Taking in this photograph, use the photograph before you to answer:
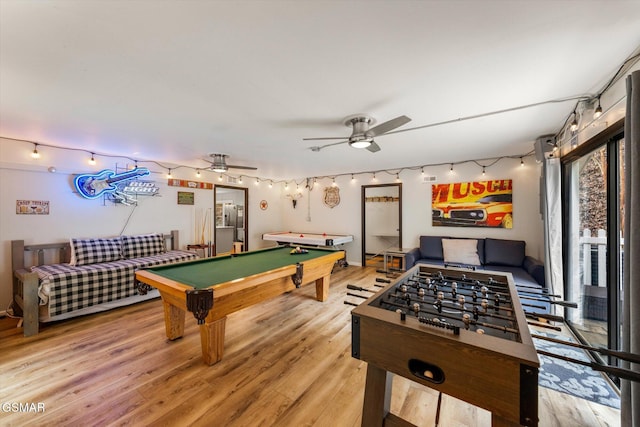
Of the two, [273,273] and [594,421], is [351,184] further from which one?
[594,421]

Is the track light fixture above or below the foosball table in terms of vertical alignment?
above

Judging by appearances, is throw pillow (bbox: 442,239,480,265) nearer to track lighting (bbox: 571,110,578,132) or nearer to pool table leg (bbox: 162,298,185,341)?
track lighting (bbox: 571,110,578,132)

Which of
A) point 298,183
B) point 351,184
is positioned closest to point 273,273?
point 351,184

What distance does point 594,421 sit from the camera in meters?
1.62

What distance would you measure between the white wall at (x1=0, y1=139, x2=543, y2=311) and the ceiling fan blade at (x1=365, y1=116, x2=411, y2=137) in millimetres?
3304

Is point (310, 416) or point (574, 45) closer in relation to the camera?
point (574, 45)

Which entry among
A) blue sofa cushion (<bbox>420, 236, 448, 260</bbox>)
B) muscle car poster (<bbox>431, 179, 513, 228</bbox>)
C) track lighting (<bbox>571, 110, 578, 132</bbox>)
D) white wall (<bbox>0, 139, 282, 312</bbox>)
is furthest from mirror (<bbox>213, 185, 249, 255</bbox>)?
track lighting (<bbox>571, 110, 578, 132</bbox>)

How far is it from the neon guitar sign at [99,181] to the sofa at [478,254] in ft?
16.9

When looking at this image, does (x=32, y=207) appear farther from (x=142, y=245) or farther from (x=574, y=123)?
(x=574, y=123)

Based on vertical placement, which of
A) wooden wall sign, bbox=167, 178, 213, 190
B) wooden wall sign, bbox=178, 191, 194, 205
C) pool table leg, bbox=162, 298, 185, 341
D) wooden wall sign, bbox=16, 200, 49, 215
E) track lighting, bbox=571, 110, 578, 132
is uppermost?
track lighting, bbox=571, 110, 578, 132

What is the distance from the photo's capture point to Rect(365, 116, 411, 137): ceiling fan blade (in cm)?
227

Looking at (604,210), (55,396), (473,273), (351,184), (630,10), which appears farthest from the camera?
(351,184)

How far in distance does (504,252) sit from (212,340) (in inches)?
186

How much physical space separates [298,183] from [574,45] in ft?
20.7
